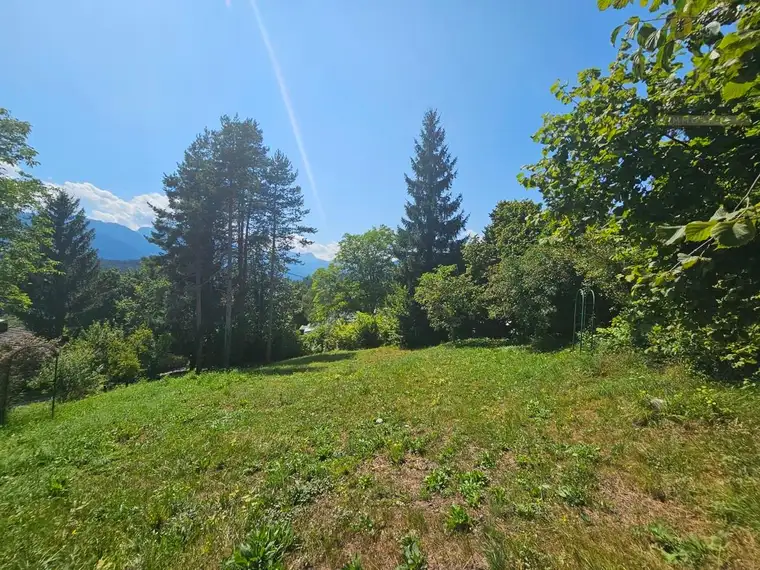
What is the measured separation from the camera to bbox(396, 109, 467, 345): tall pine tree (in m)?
24.4

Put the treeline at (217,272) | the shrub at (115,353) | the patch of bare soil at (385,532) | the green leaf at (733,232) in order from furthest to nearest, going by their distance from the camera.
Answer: the treeline at (217,272) → the shrub at (115,353) → the patch of bare soil at (385,532) → the green leaf at (733,232)

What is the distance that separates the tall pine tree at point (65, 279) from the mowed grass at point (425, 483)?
91.0ft

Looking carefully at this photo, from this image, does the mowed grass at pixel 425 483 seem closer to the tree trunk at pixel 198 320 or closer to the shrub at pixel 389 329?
the tree trunk at pixel 198 320

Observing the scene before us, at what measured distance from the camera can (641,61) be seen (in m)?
1.60

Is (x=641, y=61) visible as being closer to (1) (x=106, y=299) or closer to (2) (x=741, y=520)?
(2) (x=741, y=520)

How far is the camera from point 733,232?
0.99 m

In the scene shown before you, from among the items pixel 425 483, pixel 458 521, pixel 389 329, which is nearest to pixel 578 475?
pixel 458 521

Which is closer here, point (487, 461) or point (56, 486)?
point (487, 461)

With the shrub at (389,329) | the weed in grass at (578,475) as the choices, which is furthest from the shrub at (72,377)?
the weed in grass at (578,475)

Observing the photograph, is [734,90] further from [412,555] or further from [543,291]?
[543,291]

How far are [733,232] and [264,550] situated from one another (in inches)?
128

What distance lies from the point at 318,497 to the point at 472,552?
1.63m

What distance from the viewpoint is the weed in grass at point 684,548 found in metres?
2.09

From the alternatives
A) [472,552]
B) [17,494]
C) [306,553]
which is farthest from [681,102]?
[17,494]
